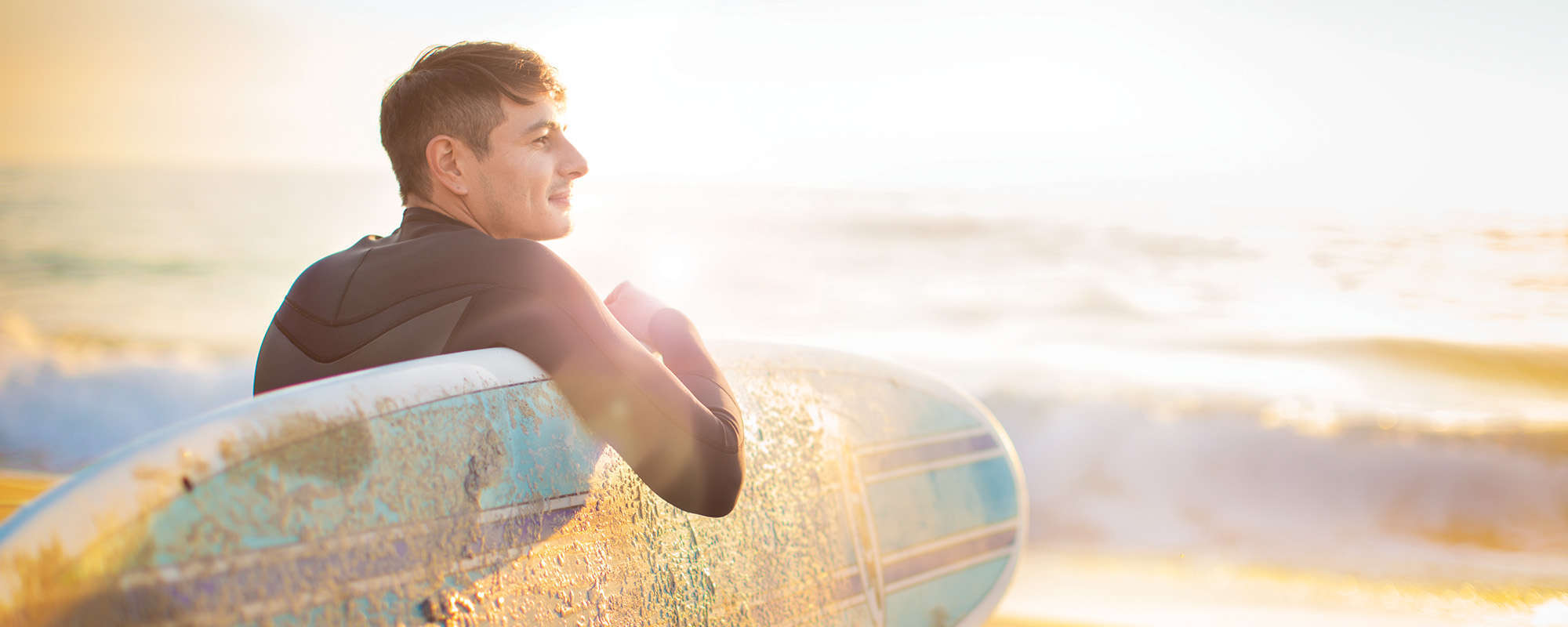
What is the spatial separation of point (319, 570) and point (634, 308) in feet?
1.78

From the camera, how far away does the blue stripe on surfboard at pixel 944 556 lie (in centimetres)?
188

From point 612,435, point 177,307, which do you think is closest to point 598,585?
point 612,435

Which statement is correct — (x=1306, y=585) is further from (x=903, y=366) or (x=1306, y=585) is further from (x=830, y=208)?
(x=830, y=208)

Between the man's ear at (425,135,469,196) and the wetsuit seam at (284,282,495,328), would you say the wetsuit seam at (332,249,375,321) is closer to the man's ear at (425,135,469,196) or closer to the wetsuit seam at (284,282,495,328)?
the wetsuit seam at (284,282,495,328)

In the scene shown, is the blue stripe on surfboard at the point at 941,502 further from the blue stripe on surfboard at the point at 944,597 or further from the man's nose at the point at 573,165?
the man's nose at the point at 573,165

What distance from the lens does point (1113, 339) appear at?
9305 mm

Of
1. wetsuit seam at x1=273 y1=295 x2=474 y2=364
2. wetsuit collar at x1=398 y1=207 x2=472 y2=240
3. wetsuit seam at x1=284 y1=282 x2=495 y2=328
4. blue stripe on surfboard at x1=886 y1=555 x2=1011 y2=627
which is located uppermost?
wetsuit collar at x1=398 y1=207 x2=472 y2=240

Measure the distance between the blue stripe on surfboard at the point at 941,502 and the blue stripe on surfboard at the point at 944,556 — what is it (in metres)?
0.03

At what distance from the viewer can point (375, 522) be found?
3.14ft

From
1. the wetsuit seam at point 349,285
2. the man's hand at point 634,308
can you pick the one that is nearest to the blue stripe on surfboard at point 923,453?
the man's hand at point 634,308

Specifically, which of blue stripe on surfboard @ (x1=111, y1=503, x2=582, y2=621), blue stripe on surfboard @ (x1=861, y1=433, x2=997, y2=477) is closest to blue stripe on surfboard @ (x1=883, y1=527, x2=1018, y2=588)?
blue stripe on surfboard @ (x1=861, y1=433, x2=997, y2=477)

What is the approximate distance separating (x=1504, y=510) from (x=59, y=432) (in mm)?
8303

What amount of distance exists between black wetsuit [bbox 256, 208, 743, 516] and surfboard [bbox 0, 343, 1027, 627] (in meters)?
0.05

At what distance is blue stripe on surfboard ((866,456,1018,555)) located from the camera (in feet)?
6.20
